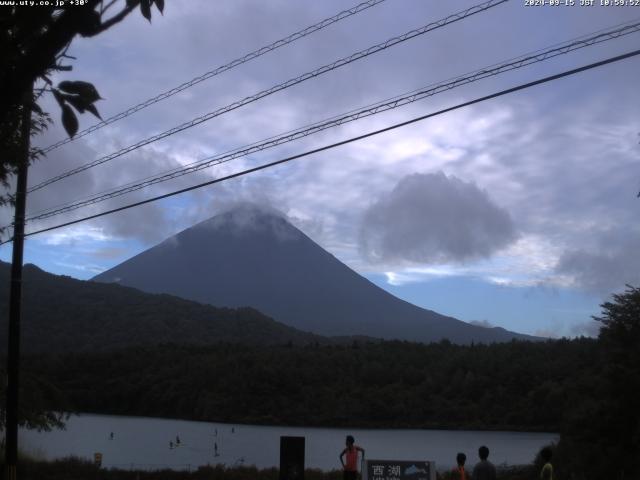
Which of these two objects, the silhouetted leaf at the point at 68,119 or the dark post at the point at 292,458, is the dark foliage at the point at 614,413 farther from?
the silhouetted leaf at the point at 68,119

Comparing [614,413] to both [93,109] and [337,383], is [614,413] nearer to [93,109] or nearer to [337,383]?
[93,109]

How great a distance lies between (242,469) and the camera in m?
24.2

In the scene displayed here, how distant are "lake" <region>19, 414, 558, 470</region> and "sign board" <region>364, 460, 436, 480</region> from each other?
96.1ft

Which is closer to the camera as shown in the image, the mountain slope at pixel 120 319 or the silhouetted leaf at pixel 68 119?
the silhouetted leaf at pixel 68 119

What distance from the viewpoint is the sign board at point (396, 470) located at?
12.1 metres

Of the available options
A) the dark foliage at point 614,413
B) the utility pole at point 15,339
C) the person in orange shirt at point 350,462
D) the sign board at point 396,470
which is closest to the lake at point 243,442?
the dark foliage at point 614,413

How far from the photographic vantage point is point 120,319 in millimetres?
132125

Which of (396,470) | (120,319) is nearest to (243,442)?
(396,470)

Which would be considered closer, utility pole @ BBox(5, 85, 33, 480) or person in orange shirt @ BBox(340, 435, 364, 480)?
person in orange shirt @ BBox(340, 435, 364, 480)

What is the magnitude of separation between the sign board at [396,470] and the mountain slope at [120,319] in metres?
97.0

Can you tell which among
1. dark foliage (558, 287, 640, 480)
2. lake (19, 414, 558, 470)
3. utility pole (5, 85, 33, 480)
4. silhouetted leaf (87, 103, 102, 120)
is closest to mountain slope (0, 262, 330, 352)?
lake (19, 414, 558, 470)

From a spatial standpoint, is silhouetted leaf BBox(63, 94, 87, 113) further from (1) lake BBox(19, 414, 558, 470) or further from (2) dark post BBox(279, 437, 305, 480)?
(1) lake BBox(19, 414, 558, 470)

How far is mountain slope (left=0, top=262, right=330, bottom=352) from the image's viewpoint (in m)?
115

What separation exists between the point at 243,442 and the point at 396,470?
52.4 meters
